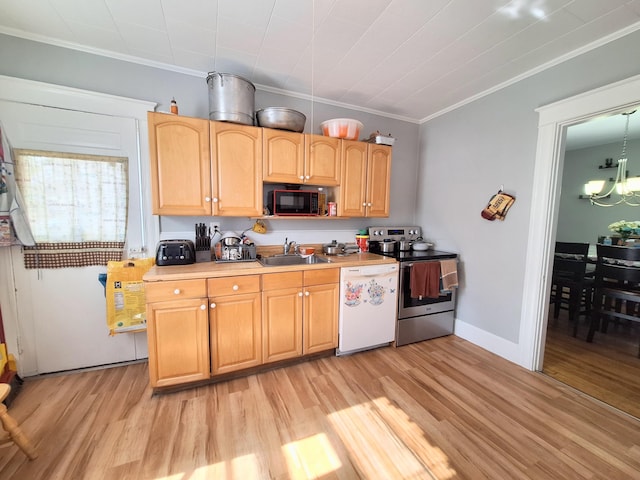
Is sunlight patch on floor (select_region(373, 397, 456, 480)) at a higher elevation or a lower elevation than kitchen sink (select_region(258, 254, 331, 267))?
lower

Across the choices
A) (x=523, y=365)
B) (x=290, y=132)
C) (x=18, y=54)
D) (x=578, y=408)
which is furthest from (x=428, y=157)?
(x=18, y=54)

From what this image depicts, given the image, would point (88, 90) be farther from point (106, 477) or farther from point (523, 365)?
point (523, 365)

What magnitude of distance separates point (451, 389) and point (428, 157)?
2.61 m

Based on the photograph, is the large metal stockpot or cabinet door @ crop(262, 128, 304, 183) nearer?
the large metal stockpot

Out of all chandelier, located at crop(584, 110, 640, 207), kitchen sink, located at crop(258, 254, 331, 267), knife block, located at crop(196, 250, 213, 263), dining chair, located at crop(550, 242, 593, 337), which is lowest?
dining chair, located at crop(550, 242, 593, 337)

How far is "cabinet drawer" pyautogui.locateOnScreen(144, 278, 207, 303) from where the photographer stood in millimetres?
1764

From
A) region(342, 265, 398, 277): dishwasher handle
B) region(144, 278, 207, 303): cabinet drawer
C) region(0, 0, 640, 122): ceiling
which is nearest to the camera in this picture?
region(0, 0, 640, 122): ceiling

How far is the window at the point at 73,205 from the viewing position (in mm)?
1930

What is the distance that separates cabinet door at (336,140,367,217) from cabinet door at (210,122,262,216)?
0.85 m

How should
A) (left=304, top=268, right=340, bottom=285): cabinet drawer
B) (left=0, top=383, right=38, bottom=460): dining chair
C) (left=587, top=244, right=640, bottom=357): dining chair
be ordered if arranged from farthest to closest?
(left=587, top=244, right=640, bottom=357): dining chair < (left=304, top=268, right=340, bottom=285): cabinet drawer < (left=0, top=383, right=38, bottom=460): dining chair

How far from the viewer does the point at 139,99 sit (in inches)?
84.4

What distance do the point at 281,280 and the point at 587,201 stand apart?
225 inches

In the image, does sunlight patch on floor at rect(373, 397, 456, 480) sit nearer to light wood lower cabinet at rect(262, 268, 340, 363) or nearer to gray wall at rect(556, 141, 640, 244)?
light wood lower cabinet at rect(262, 268, 340, 363)

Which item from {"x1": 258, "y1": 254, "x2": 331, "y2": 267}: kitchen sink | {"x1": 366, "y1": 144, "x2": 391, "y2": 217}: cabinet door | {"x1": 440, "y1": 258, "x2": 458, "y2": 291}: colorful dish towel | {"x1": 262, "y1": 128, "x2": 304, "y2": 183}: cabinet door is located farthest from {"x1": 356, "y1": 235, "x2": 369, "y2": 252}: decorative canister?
{"x1": 262, "y1": 128, "x2": 304, "y2": 183}: cabinet door
